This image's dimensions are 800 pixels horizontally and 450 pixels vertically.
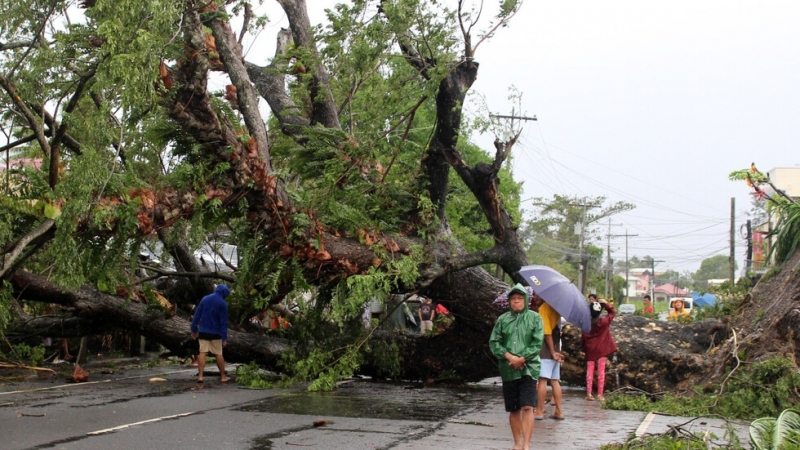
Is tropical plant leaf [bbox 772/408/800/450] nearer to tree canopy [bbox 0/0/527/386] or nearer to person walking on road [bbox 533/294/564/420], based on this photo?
person walking on road [bbox 533/294/564/420]

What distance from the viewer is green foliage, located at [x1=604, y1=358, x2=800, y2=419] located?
977 cm

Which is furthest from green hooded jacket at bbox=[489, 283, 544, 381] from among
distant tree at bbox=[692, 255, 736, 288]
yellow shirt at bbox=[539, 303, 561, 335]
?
distant tree at bbox=[692, 255, 736, 288]

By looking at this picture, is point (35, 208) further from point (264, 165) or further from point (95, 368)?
point (95, 368)

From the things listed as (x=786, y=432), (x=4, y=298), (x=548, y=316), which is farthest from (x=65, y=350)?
(x=786, y=432)

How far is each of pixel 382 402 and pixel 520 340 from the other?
12.1 feet

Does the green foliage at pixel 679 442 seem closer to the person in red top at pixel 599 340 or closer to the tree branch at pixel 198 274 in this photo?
the person in red top at pixel 599 340

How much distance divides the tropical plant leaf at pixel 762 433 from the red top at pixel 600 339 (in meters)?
4.20

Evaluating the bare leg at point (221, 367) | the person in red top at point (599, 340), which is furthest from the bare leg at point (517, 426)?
the bare leg at point (221, 367)

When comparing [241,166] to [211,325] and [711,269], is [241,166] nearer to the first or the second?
[211,325]

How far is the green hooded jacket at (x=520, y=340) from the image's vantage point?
7.61 metres

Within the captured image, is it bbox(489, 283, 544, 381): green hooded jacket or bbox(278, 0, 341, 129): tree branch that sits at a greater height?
bbox(278, 0, 341, 129): tree branch

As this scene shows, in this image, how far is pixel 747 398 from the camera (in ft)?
33.1

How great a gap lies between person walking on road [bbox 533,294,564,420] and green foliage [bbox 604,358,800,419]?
4.46 feet

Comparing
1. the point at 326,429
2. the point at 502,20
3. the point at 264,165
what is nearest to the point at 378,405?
the point at 326,429
